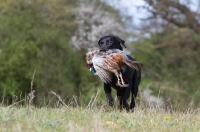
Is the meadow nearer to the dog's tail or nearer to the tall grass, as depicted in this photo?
the tall grass

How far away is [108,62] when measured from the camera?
7.49 meters

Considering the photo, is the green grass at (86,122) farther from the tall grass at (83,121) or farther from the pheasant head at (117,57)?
the pheasant head at (117,57)

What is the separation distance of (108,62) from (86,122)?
7.06 ft

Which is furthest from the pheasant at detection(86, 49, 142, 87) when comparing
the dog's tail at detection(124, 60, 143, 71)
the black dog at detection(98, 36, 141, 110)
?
the black dog at detection(98, 36, 141, 110)

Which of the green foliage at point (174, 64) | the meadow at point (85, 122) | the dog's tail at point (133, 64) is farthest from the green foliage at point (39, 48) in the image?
the meadow at point (85, 122)

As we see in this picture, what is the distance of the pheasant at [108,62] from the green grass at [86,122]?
1.14 meters

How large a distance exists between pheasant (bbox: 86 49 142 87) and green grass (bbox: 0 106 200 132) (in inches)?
45.0

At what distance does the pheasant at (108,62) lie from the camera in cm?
751

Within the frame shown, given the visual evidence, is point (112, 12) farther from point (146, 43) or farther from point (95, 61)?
point (95, 61)

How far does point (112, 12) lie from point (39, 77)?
28.1 ft

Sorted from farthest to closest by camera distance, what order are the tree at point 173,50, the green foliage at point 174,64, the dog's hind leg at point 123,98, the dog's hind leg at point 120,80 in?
the green foliage at point 174,64 → the tree at point 173,50 → the dog's hind leg at point 123,98 → the dog's hind leg at point 120,80

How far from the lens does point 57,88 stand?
32.6m

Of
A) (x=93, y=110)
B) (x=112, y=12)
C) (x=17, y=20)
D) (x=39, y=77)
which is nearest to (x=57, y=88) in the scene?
(x=39, y=77)

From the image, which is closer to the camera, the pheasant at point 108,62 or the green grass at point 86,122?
the green grass at point 86,122
